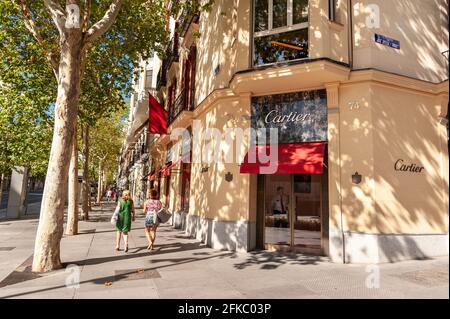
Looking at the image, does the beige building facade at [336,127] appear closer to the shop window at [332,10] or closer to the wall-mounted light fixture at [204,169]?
the shop window at [332,10]

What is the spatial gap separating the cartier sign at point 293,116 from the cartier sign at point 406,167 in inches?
79.8

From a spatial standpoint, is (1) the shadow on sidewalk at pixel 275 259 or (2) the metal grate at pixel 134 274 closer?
(2) the metal grate at pixel 134 274

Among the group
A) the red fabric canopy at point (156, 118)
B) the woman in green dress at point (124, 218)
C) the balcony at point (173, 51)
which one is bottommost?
the woman in green dress at point (124, 218)

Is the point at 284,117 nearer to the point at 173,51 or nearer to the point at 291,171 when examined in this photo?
the point at 291,171

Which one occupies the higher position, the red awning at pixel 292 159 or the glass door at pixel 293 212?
the red awning at pixel 292 159

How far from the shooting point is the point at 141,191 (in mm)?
31594

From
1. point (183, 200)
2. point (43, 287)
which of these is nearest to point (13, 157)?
point (183, 200)

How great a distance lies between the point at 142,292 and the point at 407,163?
7.56m

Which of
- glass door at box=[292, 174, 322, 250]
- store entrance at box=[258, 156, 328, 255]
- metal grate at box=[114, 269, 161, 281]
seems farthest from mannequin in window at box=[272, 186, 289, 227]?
metal grate at box=[114, 269, 161, 281]

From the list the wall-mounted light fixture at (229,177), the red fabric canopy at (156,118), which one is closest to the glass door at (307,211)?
the wall-mounted light fixture at (229,177)

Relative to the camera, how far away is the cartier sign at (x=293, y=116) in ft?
29.7

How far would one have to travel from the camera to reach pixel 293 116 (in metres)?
9.38

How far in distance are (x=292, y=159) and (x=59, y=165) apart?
6.01 m

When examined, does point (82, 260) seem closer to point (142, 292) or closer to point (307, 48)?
point (142, 292)
